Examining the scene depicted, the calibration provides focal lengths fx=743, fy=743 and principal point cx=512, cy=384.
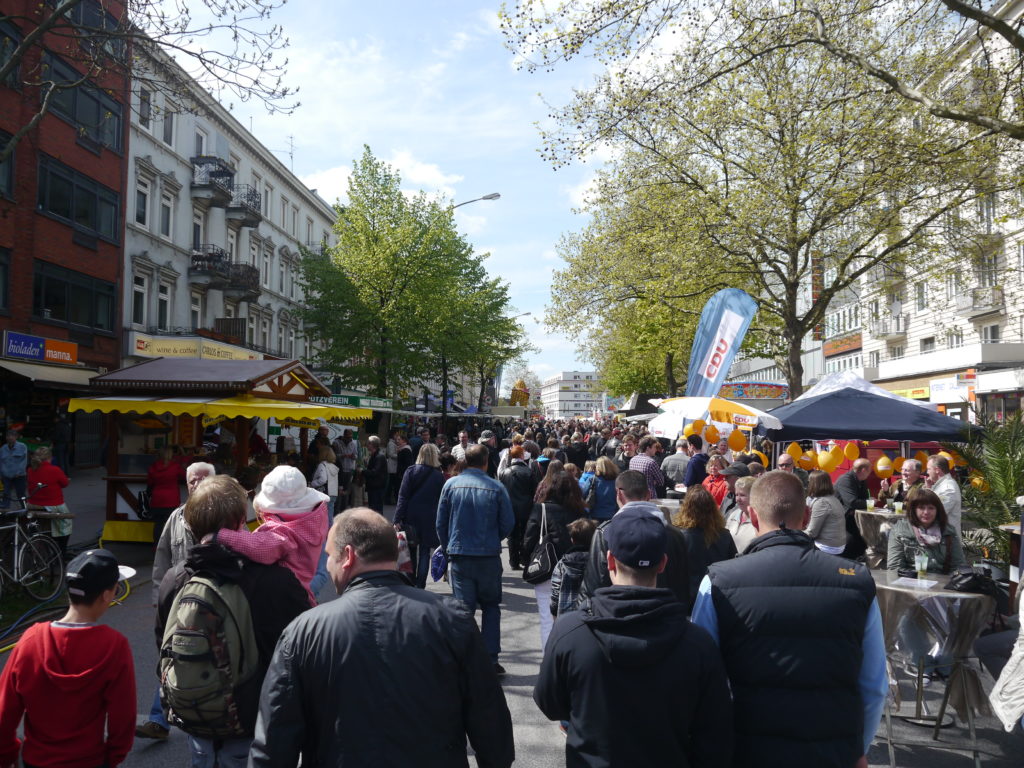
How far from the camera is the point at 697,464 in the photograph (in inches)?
458

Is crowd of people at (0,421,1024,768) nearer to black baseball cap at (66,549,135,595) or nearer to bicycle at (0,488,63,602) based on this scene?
black baseball cap at (66,549,135,595)

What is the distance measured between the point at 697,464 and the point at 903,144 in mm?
8353

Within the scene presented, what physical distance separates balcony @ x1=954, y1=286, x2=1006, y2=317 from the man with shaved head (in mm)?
30252

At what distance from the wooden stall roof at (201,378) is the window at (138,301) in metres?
15.3

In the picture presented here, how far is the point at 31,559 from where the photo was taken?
27.4 feet

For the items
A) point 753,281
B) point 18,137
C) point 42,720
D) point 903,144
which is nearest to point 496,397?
point 753,281

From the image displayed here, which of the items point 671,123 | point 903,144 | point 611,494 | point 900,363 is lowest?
point 611,494

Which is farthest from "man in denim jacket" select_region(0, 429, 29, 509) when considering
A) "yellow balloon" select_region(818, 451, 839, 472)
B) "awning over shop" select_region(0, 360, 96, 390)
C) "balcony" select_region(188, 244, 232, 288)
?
"balcony" select_region(188, 244, 232, 288)

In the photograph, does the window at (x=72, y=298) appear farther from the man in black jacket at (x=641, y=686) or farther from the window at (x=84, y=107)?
the man in black jacket at (x=641, y=686)

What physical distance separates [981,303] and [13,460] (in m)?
34.2

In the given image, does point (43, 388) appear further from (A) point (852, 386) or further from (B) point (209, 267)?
(A) point (852, 386)

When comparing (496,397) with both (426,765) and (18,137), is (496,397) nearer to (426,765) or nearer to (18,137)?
(18,137)

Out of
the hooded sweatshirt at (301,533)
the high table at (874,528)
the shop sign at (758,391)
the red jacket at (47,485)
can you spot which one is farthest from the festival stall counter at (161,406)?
the shop sign at (758,391)

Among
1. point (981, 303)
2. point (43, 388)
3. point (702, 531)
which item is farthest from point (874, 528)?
point (981, 303)
